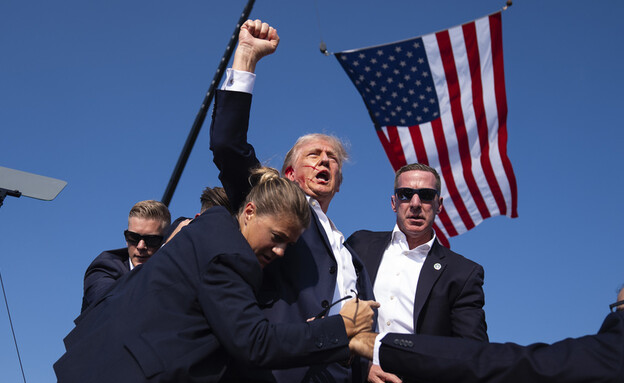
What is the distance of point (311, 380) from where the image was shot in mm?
3174

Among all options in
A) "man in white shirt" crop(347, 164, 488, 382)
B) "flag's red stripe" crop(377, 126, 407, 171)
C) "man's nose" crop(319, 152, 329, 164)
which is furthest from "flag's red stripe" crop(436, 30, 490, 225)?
"man's nose" crop(319, 152, 329, 164)

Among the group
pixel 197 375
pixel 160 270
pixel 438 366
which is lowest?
pixel 438 366

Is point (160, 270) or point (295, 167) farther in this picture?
point (295, 167)

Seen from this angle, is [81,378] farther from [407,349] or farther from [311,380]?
[407,349]

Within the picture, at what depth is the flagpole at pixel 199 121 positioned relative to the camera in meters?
8.63

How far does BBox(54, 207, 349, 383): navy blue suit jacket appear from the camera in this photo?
8.62 ft

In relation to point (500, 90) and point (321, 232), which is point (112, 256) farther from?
point (500, 90)

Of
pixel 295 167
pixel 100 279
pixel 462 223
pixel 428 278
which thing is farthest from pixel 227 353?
pixel 462 223

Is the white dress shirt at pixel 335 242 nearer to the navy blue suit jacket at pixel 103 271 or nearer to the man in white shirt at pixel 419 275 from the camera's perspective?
the man in white shirt at pixel 419 275

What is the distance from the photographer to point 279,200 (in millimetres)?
3135

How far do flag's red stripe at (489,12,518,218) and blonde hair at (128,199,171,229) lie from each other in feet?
19.2

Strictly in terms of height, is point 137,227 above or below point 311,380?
above

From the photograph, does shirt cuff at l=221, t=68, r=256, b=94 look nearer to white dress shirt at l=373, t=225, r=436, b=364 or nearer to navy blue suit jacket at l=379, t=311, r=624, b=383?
navy blue suit jacket at l=379, t=311, r=624, b=383

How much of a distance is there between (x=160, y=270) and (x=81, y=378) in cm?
53
